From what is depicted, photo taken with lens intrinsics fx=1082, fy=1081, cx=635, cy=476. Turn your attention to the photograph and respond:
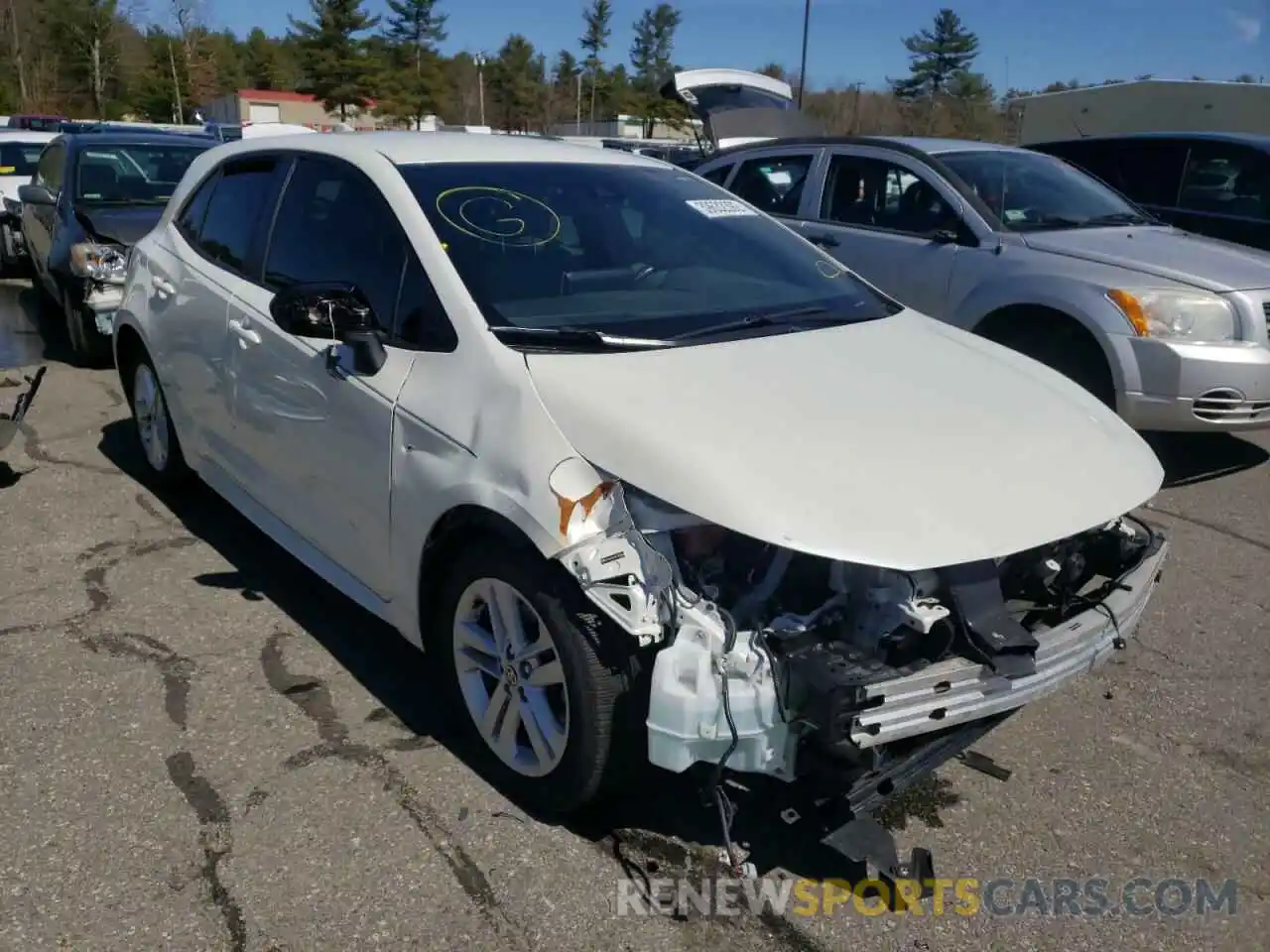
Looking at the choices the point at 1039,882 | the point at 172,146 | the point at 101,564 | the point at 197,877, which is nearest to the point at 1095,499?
the point at 1039,882

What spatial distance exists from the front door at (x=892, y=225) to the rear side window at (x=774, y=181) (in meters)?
0.22

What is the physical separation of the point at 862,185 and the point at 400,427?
16.5 feet

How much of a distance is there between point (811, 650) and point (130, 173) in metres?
8.57

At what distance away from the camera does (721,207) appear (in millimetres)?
4141

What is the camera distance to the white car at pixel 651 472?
2438mm

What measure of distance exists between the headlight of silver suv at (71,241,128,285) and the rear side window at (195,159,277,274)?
10.9 feet

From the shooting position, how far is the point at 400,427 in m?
3.07

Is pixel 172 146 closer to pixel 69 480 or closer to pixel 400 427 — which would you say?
pixel 69 480

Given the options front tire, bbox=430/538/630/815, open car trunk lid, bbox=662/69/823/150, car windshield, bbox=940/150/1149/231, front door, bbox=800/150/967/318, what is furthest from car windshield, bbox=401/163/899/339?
open car trunk lid, bbox=662/69/823/150

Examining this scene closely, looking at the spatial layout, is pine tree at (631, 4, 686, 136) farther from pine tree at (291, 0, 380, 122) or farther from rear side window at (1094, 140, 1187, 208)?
rear side window at (1094, 140, 1187, 208)

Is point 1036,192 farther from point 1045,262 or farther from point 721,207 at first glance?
point 721,207

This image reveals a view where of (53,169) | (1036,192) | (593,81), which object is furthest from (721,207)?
(593,81)

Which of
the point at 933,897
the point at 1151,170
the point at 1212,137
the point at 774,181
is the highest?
the point at 1212,137

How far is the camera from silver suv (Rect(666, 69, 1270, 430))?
18.2 ft
